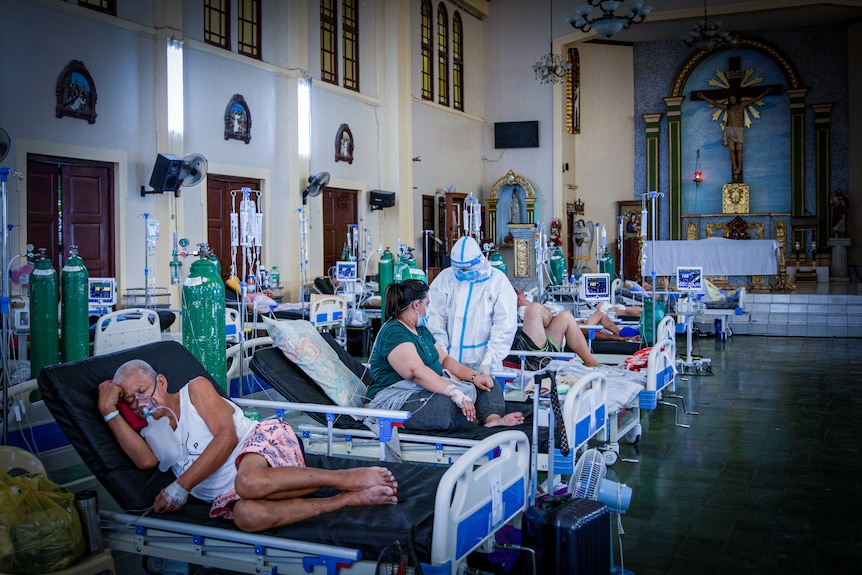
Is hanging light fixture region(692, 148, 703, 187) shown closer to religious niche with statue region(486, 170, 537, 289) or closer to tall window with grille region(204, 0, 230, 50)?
religious niche with statue region(486, 170, 537, 289)

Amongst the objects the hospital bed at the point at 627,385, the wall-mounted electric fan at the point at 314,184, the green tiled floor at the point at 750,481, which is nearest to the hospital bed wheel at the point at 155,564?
the green tiled floor at the point at 750,481

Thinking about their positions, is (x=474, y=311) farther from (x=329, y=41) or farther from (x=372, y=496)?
(x=329, y=41)

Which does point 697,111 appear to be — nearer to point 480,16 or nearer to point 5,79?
point 480,16

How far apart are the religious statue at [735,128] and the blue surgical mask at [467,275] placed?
14918 millimetres

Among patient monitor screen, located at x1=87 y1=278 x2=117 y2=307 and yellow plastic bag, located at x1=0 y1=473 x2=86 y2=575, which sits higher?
patient monitor screen, located at x1=87 y1=278 x2=117 y2=307

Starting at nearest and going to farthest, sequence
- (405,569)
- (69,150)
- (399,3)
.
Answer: (405,569) < (69,150) < (399,3)

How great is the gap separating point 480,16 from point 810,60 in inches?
280

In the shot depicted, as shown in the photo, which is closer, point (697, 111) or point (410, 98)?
point (410, 98)

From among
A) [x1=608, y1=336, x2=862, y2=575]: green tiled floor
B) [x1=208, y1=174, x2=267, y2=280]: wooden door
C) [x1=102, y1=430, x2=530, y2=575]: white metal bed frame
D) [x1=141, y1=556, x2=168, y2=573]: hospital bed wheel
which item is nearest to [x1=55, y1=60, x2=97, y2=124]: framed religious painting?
[x1=208, y1=174, x2=267, y2=280]: wooden door

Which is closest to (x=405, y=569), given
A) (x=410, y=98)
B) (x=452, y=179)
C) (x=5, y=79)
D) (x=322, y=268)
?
(x=5, y=79)

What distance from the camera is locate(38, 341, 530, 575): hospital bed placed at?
114 inches

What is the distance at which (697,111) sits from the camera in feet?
62.8

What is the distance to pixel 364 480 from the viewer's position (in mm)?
3293

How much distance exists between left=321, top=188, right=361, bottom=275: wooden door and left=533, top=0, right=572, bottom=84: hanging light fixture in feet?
14.2
